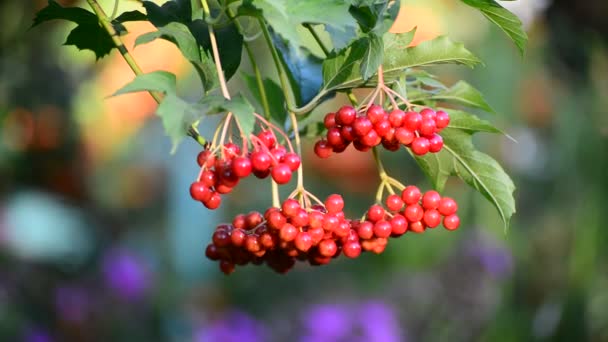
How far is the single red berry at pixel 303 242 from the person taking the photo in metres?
0.65

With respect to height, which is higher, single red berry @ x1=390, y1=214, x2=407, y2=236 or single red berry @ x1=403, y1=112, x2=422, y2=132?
single red berry @ x1=403, y1=112, x2=422, y2=132

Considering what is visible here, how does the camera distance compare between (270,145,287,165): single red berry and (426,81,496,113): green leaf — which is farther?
(426,81,496,113): green leaf

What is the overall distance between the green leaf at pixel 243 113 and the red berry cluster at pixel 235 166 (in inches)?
2.4

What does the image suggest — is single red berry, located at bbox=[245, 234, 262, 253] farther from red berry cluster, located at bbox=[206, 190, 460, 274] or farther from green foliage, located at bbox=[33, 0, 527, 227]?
green foliage, located at bbox=[33, 0, 527, 227]

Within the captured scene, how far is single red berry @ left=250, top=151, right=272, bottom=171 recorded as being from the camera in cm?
61

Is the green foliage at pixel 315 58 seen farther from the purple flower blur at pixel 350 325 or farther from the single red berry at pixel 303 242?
the purple flower blur at pixel 350 325

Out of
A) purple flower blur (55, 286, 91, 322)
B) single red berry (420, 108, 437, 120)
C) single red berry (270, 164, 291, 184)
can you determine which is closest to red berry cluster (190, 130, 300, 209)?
single red berry (270, 164, 291, 184)

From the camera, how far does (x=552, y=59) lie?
8.25ft

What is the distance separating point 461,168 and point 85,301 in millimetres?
1634

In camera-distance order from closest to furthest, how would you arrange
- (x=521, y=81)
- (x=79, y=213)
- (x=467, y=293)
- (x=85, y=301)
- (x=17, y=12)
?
(x=17, y=12), (x=85, y=301), (x=467, y=293), (x=79, y=213), (x=521, y=81)

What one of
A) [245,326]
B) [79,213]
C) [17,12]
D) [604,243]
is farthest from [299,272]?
[17,12]

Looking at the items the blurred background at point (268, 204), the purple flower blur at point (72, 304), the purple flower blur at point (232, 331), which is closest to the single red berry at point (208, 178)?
the blurred background at point (268, 204)

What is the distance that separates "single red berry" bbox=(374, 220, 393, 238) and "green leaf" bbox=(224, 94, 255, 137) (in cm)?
21

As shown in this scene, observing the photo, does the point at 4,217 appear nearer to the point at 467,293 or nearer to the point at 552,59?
the point at 467,293
